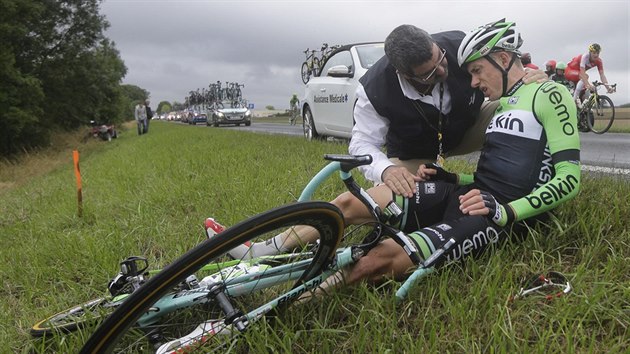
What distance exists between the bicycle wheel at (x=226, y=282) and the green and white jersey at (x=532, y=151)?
0.93 meters

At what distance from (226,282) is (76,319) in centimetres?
80

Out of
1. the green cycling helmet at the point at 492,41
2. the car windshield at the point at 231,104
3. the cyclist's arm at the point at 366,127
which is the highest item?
the car windshield at the point at 231,104

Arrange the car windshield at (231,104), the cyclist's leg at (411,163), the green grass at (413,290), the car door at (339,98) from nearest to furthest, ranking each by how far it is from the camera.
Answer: the green grass at (413,290), the cyclist's leg at (411,163), the car door at (339,98), the car windshield at (231,104)

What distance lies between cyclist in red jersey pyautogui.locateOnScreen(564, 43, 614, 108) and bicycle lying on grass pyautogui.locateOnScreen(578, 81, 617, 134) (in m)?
0.16

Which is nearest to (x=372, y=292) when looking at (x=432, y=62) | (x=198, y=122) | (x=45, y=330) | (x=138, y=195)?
(x=432, y=62)

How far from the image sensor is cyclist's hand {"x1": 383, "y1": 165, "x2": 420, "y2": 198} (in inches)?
96.0

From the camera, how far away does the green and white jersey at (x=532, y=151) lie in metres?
2.11

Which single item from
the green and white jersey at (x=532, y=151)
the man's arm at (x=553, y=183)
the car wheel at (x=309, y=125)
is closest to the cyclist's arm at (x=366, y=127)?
the green and white jersey at (x=532, y=151)

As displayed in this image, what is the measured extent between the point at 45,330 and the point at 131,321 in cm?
91

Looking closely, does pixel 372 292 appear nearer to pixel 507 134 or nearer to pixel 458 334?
pixel 458 334

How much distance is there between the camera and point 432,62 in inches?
100

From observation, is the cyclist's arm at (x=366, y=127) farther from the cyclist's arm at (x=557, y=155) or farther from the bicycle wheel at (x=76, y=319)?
the bicycle wheel at (x=76, y=319)

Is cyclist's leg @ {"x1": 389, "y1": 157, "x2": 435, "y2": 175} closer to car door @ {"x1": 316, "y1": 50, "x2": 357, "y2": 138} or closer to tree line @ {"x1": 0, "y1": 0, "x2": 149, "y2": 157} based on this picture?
car door @ {"x1": 316, "y1": 50, "x2": 357, "y2": 138}

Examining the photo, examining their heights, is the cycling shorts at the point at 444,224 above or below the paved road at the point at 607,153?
above
